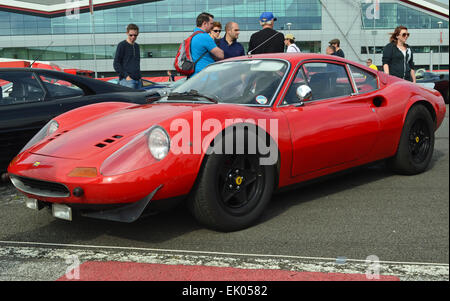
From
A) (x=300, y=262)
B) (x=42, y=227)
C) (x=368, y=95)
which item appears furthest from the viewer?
(x=368, y=95)

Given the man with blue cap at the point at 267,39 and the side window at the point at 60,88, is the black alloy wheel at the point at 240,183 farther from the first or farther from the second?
the man with blue cap at the point at 267,39

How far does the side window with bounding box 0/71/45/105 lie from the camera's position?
4.57 metres

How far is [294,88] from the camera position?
349 cm

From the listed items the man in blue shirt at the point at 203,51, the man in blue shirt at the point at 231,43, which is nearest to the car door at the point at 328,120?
the man in blue shirt at the point at 203,51

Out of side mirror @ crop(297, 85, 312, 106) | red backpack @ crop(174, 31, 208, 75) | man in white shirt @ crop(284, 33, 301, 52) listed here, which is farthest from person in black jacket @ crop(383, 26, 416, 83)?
side mirror @ crop(297, 85, 312, 106)

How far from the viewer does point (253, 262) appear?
94.9 inches

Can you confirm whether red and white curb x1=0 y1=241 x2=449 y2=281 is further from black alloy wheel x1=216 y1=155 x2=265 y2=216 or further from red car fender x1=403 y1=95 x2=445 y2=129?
red car fender x1=403 y1=95 x2=445 y2=129

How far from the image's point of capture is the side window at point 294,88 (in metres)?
3.40

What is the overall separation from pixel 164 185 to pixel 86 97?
278cm

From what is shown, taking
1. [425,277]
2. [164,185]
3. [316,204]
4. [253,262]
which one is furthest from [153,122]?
[425,277]

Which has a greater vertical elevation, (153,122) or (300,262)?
(153,122)

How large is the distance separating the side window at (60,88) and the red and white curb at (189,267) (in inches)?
99.0

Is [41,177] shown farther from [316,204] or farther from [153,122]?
[316,204]

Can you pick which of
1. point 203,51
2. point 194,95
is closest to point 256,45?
point 203,51
